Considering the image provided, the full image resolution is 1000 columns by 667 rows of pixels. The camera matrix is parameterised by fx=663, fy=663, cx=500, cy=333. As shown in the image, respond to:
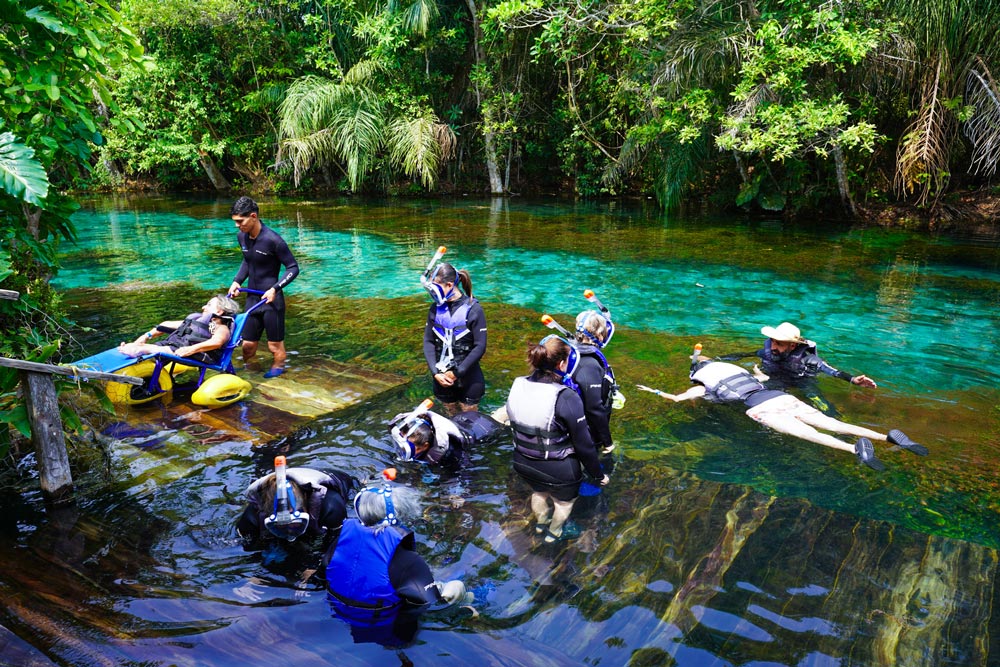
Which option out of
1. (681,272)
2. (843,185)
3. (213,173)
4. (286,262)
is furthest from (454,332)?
(213,173)

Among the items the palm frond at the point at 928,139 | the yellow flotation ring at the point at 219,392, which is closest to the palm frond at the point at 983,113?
the palm frond at the point at 928,139

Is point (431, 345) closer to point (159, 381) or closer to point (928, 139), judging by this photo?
point (159, 381)

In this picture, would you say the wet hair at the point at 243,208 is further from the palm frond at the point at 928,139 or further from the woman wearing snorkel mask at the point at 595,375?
the palm frond at the point at 928,139

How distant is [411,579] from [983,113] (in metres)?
15.9

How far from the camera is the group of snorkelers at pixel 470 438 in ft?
11.9

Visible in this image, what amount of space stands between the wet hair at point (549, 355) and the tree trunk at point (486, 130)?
1931cm

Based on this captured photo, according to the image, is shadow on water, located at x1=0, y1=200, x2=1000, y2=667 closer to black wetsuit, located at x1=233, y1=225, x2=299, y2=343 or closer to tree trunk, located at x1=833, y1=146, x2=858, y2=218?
black wetsuit, located at x1=233, y1=225, x2=299, y2=343

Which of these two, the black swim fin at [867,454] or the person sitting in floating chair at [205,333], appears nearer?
the black swim fin at [867,454]

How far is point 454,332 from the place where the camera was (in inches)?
232

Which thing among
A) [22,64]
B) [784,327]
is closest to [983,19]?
[784,327]

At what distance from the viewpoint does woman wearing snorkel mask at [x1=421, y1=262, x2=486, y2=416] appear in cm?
573

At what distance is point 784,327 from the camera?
6656 millimetres

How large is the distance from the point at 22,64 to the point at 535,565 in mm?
4733

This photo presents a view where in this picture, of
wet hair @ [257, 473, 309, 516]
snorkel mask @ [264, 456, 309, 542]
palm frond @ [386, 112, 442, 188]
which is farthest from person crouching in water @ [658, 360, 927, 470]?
→ palm frond @ [386, 112, 442, 188]
